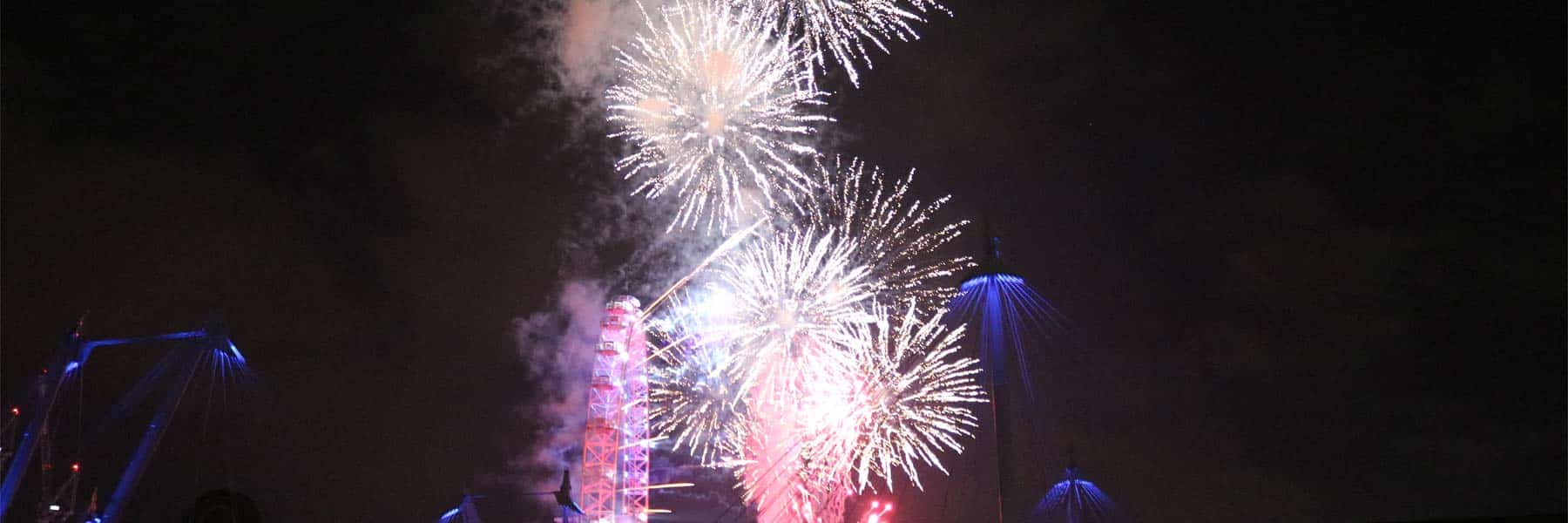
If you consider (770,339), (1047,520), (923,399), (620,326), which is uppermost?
(620,326)

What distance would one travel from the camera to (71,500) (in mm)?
61469

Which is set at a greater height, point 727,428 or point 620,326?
point 620,326

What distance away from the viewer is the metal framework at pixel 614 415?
171ft

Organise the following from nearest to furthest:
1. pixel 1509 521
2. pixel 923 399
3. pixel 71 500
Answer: pixel 1509 521 < pixel 923 399 < pixel 71 500

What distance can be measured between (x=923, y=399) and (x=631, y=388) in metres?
26.5

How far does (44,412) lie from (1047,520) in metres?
52.1

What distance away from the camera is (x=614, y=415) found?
2058 inches

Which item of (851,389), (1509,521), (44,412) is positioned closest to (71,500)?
(44,412)

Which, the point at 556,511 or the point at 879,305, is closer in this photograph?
the point at 879,305

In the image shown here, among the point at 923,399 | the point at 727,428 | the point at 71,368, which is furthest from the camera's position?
the point at 71,368

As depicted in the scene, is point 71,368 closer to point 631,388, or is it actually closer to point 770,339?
point 631,388

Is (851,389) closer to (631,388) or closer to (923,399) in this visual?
(923,399)

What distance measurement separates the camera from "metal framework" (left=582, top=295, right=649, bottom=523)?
52.2 m

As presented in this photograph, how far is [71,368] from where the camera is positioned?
50.6 meters
